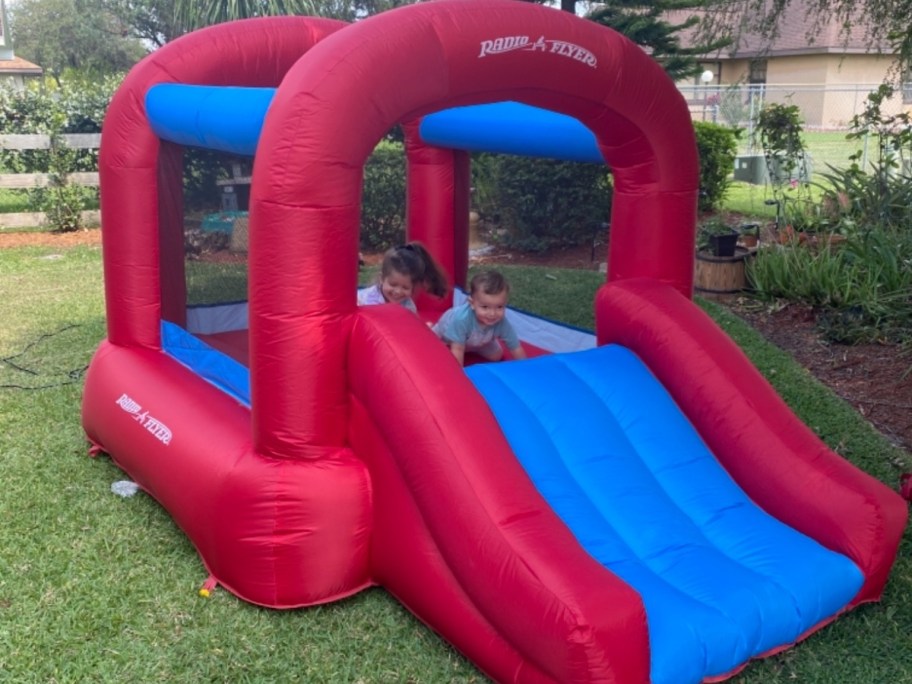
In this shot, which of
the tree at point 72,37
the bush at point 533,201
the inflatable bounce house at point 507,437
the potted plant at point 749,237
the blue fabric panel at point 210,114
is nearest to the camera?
the inflatable bounce house at point 507,437

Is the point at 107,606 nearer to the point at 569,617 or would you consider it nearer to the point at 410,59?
the point at 569,617

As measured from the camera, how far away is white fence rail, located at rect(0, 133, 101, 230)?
11.5 meters

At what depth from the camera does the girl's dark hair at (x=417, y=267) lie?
14.7 ft

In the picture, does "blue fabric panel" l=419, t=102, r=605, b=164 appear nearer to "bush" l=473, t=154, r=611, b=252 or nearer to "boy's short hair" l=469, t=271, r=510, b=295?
"boy's short hair" l=469, t=271, r=510, b=295

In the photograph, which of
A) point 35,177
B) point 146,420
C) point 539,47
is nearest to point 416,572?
point 146,420

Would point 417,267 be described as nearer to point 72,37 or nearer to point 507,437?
point 507,437

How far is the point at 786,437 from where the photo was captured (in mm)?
3557

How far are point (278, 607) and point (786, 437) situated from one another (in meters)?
2.00

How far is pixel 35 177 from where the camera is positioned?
11.6 meters

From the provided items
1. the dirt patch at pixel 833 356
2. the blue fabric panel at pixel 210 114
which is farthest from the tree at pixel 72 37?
the blue fabric panel at pixel 210 114

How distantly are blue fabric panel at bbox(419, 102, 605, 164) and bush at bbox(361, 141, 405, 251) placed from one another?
49.7 inches

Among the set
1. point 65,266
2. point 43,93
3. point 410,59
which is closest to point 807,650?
point 410,59

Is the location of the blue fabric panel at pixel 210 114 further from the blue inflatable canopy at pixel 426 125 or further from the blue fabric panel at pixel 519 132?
the blue fabric panel at pixel 519 132

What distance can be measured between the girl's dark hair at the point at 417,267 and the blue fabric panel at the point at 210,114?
1.00 meters
